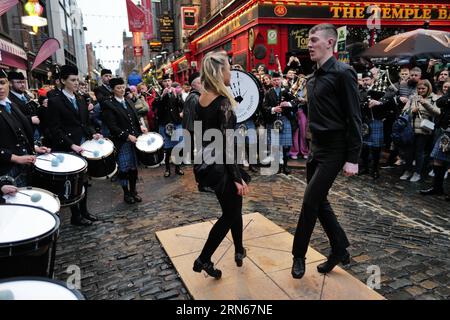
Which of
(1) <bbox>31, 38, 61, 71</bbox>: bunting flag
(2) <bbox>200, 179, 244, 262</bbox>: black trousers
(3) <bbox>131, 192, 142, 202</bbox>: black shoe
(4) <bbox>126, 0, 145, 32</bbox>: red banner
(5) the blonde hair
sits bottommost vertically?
(3) <bbox>131, 192, 142, 202</bbox>: black shoe

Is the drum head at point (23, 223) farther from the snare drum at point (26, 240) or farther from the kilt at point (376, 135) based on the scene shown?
the kilt at point (376, 135)

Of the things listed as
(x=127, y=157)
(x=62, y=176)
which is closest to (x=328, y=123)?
(x=62, y=176)

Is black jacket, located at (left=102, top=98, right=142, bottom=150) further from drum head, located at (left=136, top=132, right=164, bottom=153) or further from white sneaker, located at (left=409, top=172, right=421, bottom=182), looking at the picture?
white sneaker, located at (left=409, top=172, right=421, bottom=182)

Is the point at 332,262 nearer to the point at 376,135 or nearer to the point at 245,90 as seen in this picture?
the point at 245,90

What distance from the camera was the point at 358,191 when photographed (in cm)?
602

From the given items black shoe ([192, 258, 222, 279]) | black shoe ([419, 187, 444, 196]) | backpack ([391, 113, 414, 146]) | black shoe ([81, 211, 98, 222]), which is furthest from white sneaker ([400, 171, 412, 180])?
black shoe ([81, 211, 98, 222])

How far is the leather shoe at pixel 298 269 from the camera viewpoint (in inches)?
122

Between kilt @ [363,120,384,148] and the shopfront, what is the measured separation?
6.76m

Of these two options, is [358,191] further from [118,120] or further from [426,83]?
[118,120]

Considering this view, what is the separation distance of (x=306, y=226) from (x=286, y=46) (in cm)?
1260

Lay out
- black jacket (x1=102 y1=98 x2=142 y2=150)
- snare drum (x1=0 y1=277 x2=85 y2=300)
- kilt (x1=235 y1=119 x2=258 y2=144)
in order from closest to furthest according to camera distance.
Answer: snare drum (x1=0 y1=277 x2=85 y2=300) < black jacket (x1=102 y1=98 x2=142 y2=150) < kilt (x1=235 y1=119 x2=258 y2=144)

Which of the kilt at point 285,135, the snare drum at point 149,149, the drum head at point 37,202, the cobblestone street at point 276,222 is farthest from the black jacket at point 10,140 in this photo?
the kilt at point 285,135

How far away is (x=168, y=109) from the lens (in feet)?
26.5

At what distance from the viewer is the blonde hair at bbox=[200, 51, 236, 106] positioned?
9.10 ft
